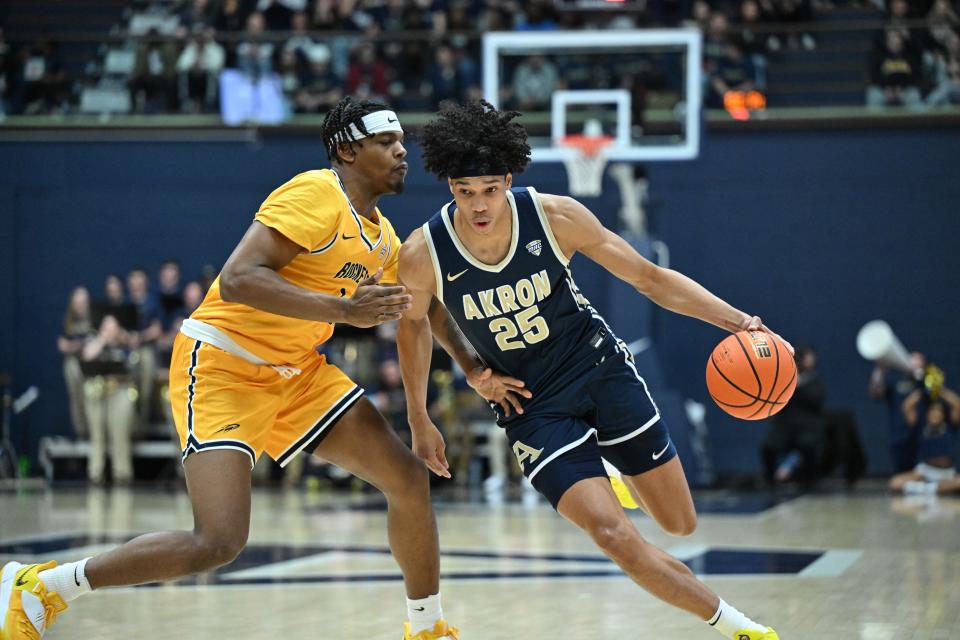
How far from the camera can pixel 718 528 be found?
33.8 ft

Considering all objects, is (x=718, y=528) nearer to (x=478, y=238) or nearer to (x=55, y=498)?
(x=478, y=238)

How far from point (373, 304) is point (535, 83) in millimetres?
11451

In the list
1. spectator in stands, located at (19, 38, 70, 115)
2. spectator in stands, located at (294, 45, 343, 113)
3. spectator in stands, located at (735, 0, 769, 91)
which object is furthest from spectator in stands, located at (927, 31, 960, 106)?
spectator in stands, located at (19, 38, 70, 115)

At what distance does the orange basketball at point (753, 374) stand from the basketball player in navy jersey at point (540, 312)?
0.27ft

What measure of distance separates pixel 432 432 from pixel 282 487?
1032cm

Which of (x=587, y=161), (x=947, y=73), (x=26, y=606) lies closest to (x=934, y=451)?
(x=587, y=161)

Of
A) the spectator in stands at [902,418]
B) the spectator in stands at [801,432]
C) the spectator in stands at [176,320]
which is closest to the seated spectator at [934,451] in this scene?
the spectator in stands at [902,418]

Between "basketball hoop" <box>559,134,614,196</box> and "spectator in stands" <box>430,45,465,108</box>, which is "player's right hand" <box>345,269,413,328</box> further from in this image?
"spectator in stands" <box>430,45,465,108</box>

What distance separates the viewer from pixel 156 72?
17562 millimetres

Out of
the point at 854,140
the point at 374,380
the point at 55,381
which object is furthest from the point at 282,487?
the point at 854,140

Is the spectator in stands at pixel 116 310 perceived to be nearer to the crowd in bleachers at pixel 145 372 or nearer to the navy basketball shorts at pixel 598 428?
the crowd in bleachers at pixel 145 372

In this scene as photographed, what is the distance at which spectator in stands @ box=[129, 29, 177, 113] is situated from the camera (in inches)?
689

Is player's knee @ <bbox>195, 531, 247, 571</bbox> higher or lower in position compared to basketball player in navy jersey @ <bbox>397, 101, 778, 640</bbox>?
lower

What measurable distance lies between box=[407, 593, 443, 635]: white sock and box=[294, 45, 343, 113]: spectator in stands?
42.4 feet
